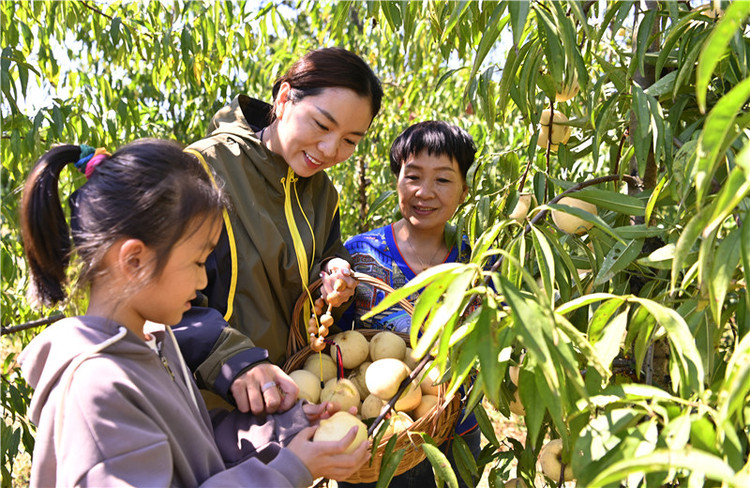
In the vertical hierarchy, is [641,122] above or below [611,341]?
above

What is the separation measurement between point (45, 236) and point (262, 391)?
0.48 meters

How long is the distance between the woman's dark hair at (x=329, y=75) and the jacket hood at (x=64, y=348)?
782mm

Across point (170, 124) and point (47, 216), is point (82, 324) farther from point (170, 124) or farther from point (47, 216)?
point (170, 124)

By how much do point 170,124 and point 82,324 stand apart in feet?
10.6

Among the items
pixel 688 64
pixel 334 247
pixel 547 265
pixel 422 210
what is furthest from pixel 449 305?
pixel 422 210

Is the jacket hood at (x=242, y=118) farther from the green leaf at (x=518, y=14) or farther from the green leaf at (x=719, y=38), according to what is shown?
the green leaf at (x=719, y=38)

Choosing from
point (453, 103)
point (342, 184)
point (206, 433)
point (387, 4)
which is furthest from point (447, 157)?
point (453, 103)

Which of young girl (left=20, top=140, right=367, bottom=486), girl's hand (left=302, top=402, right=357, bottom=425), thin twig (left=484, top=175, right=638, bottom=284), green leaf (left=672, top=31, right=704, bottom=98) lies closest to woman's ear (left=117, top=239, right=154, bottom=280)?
young girl (left=20, top=140, right=367, bottom=486)

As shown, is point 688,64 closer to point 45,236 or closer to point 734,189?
point 734,189

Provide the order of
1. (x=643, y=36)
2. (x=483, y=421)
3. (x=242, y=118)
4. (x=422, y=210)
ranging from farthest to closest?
(x=422, y=210), (x=242, y=118), (x=483, y=421), (x=643, y=36)

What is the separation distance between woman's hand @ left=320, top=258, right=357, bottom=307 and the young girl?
43cm

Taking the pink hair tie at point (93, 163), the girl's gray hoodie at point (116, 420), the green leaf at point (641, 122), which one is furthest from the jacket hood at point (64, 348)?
the green leaf at point (641, 122)

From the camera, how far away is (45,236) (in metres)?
1.14

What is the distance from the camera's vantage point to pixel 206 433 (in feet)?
3.98
